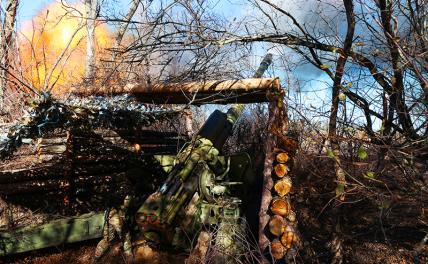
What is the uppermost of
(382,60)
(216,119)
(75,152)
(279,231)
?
(382,60)

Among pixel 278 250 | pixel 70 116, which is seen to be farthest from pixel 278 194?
pixel 70 116

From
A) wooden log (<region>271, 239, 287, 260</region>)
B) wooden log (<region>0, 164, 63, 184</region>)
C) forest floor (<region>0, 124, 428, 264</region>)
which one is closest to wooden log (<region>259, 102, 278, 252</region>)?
wooden log (<region>271, 239, 287, 260</region>)

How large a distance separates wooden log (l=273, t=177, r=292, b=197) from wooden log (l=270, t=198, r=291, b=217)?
0.12 metres

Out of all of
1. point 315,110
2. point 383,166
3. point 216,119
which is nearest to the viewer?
point 383,166

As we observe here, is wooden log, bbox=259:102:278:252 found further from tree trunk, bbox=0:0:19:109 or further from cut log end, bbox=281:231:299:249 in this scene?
tree trunk, bbox=0:0:19:109

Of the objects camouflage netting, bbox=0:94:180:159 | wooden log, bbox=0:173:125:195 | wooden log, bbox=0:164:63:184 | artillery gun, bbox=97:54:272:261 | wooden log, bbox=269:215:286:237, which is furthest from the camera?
wooden log, bbox=0:164:63:184

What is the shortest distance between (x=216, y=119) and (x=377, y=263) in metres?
4.11

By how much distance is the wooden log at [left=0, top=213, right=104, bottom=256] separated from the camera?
19.2ft

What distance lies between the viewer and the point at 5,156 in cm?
525

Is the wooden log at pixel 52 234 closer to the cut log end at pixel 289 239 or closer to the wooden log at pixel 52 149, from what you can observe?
the wooden log at pixel 52 149

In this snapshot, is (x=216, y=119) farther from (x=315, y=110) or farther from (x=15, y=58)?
(x=15, y=58)

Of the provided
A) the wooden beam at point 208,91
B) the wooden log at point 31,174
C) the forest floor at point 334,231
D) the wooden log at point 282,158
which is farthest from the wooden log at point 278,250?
the wooden log at point 31,174

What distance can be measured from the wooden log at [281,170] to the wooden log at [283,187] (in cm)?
11

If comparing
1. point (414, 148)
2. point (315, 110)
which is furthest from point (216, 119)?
point (414, 148)
